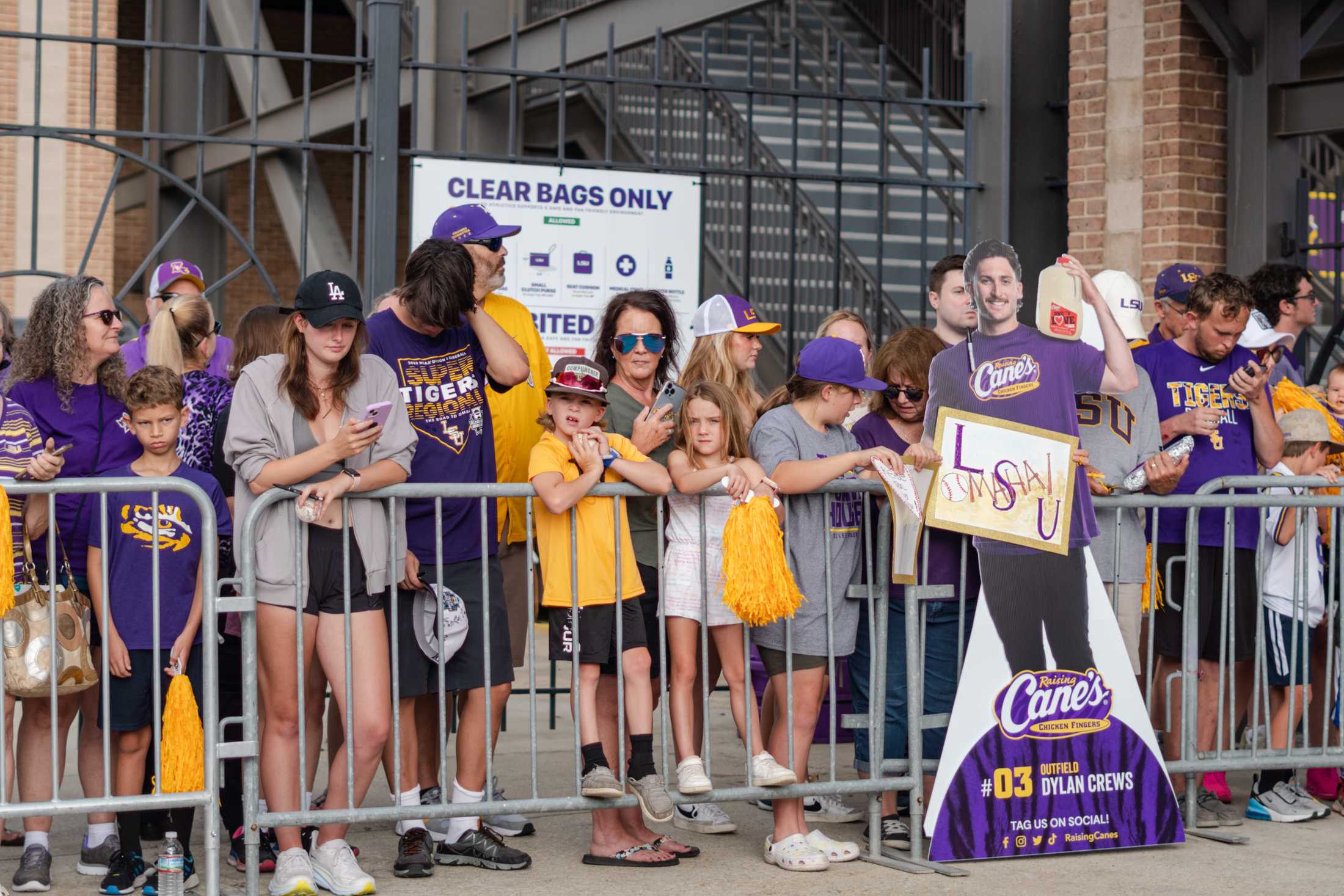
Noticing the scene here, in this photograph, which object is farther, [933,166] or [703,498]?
[933,166]

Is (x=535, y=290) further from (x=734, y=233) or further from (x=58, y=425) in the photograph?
(x=734, y=233)

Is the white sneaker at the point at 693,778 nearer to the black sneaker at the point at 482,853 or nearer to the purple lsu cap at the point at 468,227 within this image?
the black sneaker at the point at 482,853

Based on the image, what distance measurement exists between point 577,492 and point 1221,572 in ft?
8.93

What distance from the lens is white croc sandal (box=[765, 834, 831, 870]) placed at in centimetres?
527

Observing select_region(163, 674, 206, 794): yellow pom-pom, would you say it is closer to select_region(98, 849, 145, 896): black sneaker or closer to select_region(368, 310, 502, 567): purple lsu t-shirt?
select_region(98, 849, 145, 896): black sneaker

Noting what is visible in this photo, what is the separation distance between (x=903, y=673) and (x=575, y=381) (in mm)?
1635

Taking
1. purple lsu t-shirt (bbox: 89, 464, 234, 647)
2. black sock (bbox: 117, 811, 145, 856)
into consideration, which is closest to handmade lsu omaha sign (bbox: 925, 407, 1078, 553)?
purple lsu t-shirt (bbox: 89, 464, 234, 647)

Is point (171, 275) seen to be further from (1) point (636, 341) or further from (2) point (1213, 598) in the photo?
(2) point (1213, 598)

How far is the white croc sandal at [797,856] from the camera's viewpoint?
5266 millimetres

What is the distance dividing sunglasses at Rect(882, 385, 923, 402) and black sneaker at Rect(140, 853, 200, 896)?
2877 mm

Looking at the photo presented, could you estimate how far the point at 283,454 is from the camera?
15.8ft

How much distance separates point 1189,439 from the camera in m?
5.71

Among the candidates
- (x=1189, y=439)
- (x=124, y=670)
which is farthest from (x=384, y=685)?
(x=1189, y=439)

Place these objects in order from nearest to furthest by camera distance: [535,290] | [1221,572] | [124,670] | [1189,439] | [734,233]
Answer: [124,670] → [1189,439] → [1221,572] → [535,290] → [734,233]
